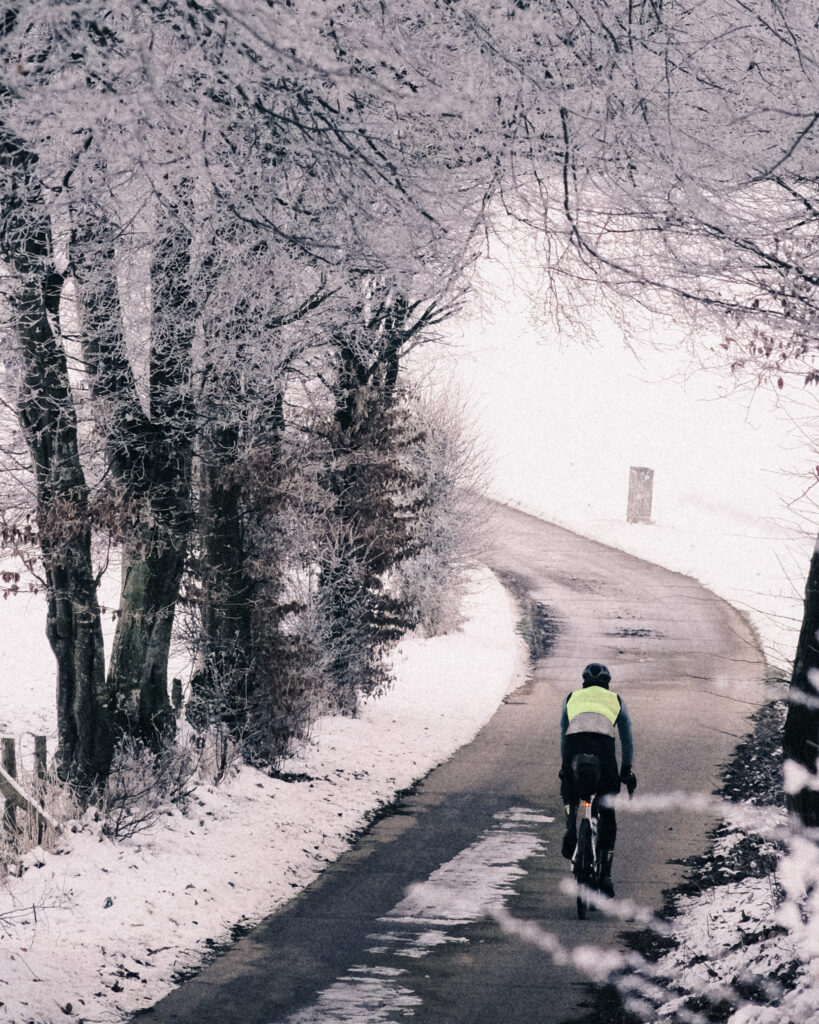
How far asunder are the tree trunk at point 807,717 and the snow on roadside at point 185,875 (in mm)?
4336

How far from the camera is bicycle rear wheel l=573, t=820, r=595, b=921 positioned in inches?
372

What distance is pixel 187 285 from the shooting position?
10391 millimetres

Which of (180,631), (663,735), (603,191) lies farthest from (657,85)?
(663,735)

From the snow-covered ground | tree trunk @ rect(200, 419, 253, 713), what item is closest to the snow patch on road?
tree trunk @ rect(200, 419, 253, 713)

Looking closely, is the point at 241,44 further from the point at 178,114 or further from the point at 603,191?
the point at 603,191

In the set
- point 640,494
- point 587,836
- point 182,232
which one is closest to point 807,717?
point 587,836

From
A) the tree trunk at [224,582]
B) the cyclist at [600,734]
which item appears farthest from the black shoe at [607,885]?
the tree trunk at [224,582]

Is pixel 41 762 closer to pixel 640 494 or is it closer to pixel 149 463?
pixel 149 463

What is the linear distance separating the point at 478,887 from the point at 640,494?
113 feet

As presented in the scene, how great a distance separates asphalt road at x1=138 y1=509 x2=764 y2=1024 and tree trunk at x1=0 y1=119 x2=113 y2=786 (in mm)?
2630

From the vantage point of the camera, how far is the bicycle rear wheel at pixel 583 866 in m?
9.46

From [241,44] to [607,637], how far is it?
803 inches

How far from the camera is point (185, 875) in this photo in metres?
10.1

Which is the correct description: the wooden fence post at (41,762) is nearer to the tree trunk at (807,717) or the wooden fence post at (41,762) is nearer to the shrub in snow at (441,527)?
the tree trunk at (807,717)
